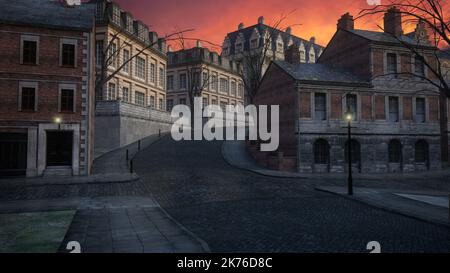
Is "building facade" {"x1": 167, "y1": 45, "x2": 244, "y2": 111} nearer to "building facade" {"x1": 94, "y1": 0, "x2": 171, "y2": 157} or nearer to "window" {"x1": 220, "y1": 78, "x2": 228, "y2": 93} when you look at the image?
"window" {"x1": 220, "y1": 78, "x2": 228, "y2": 93}

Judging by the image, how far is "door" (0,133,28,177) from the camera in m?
17.4

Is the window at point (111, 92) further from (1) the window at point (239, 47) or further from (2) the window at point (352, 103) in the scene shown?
(1) the window at point (239, 47)

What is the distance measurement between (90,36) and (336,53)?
21.3 meters

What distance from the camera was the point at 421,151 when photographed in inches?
1002

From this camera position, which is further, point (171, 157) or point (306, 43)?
point (306, 43)

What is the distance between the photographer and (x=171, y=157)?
24.4m

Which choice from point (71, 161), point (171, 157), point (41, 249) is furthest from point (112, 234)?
point (171, 157)

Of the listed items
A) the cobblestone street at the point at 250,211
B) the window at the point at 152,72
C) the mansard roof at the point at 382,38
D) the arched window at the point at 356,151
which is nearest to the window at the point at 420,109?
the mansard roof at the point at 382,38

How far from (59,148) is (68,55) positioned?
5984mm

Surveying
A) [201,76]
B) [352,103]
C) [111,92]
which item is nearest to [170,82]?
[201,76]

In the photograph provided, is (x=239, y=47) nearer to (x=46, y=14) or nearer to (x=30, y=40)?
(x=46, y=14)

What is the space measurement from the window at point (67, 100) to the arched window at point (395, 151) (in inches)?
968

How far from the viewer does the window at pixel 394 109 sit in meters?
24.8
